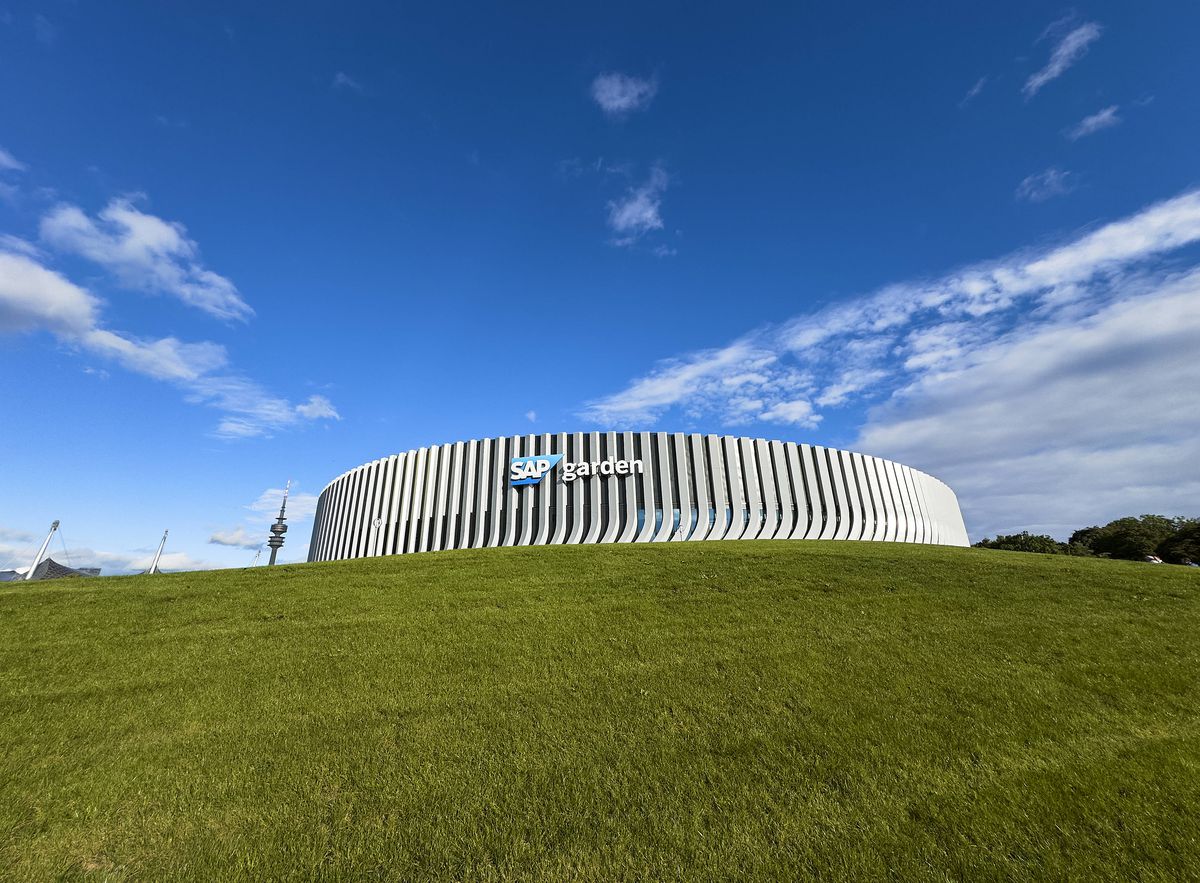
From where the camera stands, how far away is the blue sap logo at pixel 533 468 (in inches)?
1393

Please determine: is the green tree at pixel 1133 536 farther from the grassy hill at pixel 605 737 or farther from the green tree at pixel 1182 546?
the grassy hill at pixel 605 737

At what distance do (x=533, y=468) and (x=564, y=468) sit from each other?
6.93ft

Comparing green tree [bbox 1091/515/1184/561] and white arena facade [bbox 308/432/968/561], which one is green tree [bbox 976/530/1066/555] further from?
white arena facade [bbox 308/432/968/561]

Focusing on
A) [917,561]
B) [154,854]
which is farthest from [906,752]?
[917,561]

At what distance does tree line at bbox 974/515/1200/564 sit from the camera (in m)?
52.9

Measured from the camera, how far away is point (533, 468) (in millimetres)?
Answer: 35438

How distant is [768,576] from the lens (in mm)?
15328

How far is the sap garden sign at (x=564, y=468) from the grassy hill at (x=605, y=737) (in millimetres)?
21699

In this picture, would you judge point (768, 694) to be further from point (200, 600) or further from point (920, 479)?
point (920, 479)

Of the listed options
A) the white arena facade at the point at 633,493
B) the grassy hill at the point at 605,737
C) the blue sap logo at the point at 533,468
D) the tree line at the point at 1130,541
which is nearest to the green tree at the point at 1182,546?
the tree line at the point at 1130,541

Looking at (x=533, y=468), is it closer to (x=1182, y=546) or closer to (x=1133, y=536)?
(x=1182, y=546)

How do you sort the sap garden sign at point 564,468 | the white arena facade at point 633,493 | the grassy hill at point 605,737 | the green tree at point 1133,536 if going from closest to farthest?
the grassy hill at point 605,737, the white arena facade at point 633,493, the sap garden sign at point 564,468, the green tree at point 1133,536

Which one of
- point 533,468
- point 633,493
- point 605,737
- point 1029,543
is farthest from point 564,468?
point 1029,543

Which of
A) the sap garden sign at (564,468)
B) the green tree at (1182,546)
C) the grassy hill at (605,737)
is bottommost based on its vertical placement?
the grassy hill at (605,737)
